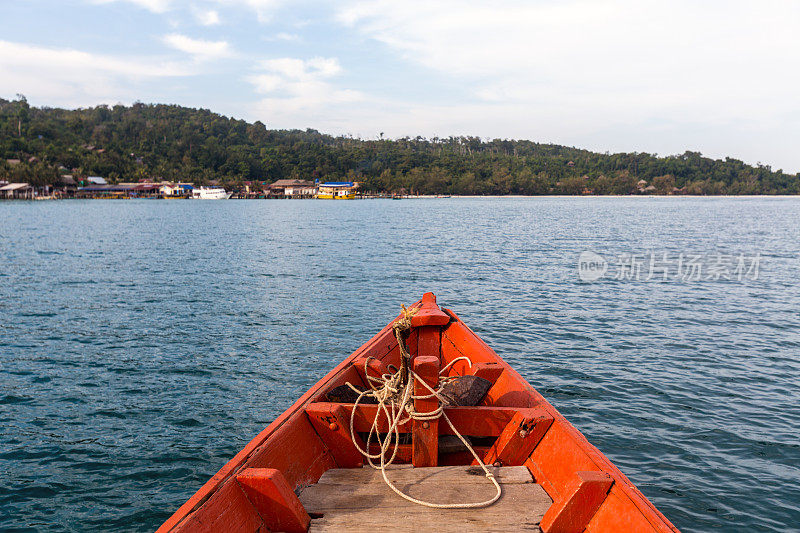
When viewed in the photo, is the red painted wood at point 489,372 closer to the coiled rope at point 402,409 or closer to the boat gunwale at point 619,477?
the boat gunwale at point 619,477

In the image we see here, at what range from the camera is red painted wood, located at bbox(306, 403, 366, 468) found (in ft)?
15.1

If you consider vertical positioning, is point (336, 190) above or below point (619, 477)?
above

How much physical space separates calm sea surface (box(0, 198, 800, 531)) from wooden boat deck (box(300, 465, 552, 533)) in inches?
143

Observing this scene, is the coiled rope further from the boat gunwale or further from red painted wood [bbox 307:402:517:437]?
the boat gunwale

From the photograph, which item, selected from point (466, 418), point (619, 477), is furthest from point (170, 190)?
point (619, 477)

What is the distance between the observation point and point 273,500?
3484 mm

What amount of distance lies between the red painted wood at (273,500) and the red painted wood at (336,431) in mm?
1022

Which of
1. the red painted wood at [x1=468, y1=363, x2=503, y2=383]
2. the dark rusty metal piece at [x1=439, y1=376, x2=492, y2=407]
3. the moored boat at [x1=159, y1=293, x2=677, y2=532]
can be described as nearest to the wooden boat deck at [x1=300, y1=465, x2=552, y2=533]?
the moored boat at [x1=159, y1=293, x2=677, y2=532]

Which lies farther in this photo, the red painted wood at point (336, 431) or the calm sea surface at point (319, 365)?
the calm sea surface at point (319, 365)

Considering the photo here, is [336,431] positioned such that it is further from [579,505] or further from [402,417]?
[579,505]

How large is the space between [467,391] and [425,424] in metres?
1.20

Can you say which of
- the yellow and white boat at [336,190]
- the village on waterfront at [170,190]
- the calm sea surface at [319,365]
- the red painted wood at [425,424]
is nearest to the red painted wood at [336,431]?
the red painted wood at [425,424]

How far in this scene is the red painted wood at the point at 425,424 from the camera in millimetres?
4215

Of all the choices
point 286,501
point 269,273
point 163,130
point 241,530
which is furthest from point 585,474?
point 163,130
